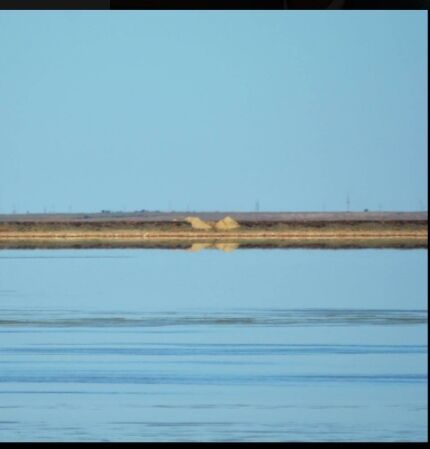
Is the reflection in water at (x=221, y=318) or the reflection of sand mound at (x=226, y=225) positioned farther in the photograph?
the reflection of sand mound at (x=226, y=225)

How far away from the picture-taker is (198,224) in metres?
32.7

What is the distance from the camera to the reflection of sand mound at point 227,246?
28.9m

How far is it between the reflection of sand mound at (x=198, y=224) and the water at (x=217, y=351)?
682 cm

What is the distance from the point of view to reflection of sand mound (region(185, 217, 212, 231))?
107 feet

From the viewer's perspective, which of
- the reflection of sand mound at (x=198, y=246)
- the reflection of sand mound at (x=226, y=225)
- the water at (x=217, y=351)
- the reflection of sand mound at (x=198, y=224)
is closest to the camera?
the water at (x=217, y=351)

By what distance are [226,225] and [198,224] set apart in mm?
2579

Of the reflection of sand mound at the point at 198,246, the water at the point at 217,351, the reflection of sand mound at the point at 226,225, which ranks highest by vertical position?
the reflection of sand mound at the point at 226,225

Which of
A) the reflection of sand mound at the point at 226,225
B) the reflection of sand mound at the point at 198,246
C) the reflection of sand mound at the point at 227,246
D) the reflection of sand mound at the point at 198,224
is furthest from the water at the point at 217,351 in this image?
the reflection of sand mound at the point at 198,224

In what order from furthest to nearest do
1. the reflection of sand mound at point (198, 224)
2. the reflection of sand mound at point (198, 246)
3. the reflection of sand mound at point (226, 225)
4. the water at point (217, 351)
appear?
Answer: the reflection of sand mound at point (198, 224) → the reflection of sand mound at point (198, 246) → the reflection of sand mound at point (226, 225) → the water at point (217, 351)

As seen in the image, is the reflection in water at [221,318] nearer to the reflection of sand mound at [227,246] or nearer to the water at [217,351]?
the water at [217,351]

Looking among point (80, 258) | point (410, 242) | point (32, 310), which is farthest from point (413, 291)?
point (80, 258)
